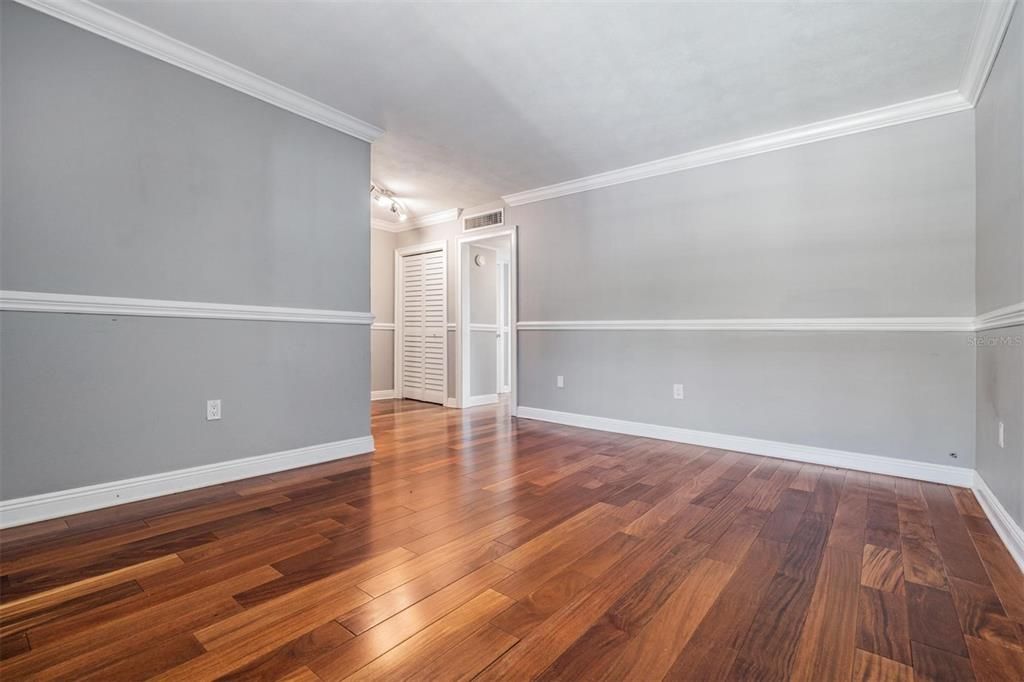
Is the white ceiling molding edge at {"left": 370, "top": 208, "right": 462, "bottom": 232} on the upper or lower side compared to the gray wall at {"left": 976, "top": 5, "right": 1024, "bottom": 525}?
upper

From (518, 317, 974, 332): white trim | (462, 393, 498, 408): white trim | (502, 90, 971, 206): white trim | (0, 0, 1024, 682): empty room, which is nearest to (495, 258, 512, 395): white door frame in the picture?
(462, 393, 498, 408): white trim

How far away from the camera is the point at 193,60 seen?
2359mm

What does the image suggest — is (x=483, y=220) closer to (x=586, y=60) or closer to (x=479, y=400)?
(x=479, y=400)

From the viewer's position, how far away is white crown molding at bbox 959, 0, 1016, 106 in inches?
73.3

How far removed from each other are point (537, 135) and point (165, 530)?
312cm

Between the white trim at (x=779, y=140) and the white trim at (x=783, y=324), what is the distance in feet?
3.99

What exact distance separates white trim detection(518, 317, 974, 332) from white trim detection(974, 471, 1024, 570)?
86 cm

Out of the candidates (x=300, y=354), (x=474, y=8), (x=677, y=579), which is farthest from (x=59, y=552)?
(x=474, y=8)

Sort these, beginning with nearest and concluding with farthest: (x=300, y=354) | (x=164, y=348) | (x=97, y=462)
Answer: (x=97, y=462), (x=164, y=348), (x=300, y=354)

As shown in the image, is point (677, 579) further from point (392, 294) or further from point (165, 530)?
point (392, 294)

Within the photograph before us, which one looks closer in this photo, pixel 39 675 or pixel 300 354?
pixel 39 675

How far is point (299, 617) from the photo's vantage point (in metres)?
1.30

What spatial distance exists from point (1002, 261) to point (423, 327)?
16.6ft

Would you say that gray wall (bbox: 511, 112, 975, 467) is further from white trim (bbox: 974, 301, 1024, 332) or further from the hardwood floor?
the hardwood floor
